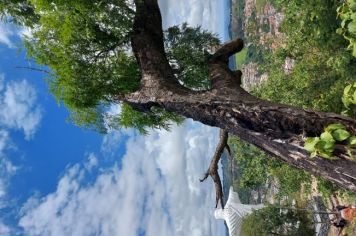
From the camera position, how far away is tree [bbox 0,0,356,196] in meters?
6.08

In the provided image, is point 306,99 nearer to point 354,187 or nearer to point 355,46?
point 355,46

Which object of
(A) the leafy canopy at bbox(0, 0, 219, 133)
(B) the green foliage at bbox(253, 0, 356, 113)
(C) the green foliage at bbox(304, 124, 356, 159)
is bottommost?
(C) the green foliage at bbox(304, 124, 356, 159)

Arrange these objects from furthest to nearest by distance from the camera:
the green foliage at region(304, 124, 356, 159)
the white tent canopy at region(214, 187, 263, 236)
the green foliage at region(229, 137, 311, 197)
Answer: the white tent canopy at region(214, 187, 263, 236), the green foliage at region(229, 137, 311, 197), the green foliage at region(304, 124, 356, 159)

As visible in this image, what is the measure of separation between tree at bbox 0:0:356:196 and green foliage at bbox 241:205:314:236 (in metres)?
25.1

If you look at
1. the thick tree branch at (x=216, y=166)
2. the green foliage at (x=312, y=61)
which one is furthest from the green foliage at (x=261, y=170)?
the thick tree branch at (x=216, y=166)

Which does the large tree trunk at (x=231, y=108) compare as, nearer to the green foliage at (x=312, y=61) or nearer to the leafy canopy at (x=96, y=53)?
the leafy canopy at (x=96, y=53)

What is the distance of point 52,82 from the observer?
950 centimetres

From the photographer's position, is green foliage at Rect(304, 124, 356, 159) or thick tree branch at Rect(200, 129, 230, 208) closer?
green foliage at Rect(304, 124, 356, 159)

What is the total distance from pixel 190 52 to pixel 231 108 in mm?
5149

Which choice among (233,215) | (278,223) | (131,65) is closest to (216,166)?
(131,65)

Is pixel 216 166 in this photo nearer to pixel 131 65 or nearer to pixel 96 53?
pixel 131 65

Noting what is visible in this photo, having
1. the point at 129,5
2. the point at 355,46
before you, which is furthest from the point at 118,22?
the point at 355,46

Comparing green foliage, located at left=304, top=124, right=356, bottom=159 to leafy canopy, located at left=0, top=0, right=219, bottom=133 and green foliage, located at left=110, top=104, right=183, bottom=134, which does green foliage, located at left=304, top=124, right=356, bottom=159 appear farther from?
green foliage, located at left=110, top=104, right=183, bottom=134

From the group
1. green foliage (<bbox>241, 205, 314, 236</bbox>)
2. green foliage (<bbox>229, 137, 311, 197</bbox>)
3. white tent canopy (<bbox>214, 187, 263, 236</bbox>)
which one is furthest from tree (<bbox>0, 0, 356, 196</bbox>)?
white tent canopy (<bbox>214, 187, 263, 236</bbox>)
